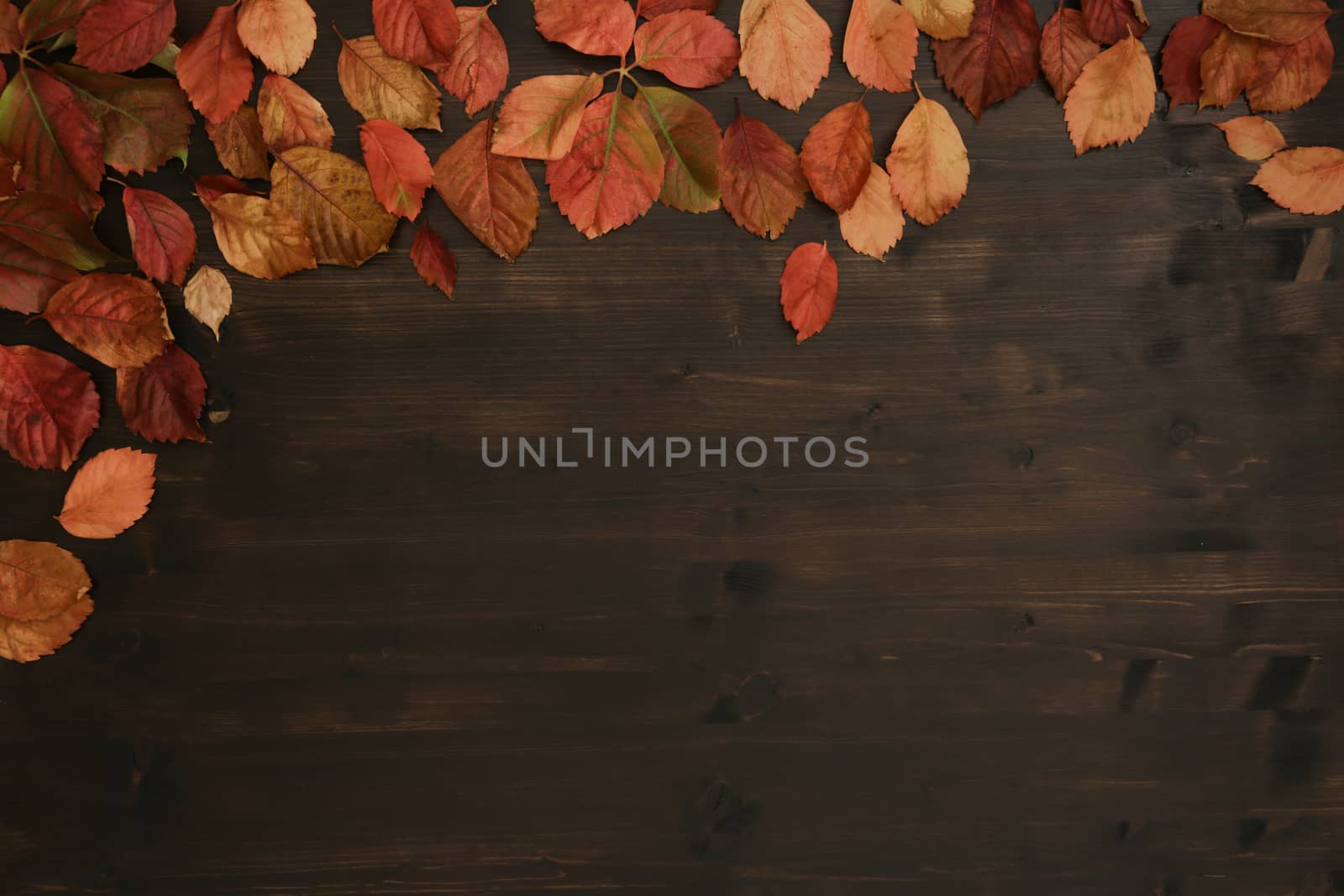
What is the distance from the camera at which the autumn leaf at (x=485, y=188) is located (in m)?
0.85

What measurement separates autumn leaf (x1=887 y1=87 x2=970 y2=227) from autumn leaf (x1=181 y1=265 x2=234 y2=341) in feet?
2.53

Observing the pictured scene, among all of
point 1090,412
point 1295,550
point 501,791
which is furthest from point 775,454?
point 1295,550

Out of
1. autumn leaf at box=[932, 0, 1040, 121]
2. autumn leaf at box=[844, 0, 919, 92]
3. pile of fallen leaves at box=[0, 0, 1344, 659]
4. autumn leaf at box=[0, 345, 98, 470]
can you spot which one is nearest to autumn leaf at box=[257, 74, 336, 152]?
pile of fallen leaves at box=[0, 0, 1344, 659]

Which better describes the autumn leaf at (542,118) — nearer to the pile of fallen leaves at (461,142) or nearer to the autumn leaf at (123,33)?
the pile of fallen leaves at (461,142)

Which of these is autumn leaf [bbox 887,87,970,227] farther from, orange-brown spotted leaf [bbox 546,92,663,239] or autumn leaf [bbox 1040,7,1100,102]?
orange-brown spotted leaf [bbox 546,92,663,239]

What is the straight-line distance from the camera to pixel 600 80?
85 cm

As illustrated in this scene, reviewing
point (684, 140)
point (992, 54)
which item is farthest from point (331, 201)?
point (992, 54)

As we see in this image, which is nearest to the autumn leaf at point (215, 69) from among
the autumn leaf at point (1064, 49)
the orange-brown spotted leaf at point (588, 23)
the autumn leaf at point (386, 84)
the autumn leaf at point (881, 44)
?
the autumn leaf at point (386, 84)

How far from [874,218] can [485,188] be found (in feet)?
1.45

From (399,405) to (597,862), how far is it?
590mm

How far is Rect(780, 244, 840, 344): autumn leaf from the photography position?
87cm

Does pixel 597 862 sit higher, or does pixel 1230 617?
pixel 1230 617

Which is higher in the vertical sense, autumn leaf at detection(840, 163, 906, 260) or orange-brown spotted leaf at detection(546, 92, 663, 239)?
orange-brown spotted leaf at detection(546, 92, 663, 239)

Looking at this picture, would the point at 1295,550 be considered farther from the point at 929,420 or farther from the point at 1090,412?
the point at 929,420
